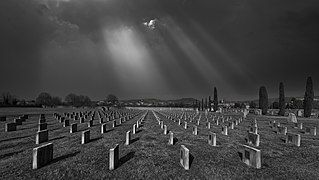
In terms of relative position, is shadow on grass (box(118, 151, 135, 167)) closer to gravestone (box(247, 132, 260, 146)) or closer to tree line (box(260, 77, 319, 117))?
gravestone (box(247, 132, 260, 146))

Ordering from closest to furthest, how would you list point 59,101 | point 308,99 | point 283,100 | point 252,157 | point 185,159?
1. point 185,159
2. point 252,157
3. point 308,99
4. point 283,100
5. point 59,101

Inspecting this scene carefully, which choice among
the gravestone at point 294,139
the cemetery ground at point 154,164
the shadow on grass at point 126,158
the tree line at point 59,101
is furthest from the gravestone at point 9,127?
the tree line at point 59,101

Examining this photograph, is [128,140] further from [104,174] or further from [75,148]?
[104,174]

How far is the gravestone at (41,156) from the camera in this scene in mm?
5938

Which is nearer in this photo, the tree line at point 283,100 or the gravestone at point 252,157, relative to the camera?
the gravestone at point 252,157

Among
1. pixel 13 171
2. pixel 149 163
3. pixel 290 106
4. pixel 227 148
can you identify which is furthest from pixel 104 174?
pixel 290 106

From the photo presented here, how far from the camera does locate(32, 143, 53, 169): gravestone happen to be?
19.5ft

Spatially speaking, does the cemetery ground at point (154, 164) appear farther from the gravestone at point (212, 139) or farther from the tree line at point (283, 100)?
the tree line at point (283, 100)

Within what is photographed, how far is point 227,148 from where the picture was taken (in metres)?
9.40

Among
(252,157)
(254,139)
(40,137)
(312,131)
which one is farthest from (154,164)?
(312,131)

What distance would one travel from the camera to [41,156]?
6.18 m

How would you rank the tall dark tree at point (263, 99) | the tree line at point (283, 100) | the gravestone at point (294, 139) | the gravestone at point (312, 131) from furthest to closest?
the tall dark tree at point (263, 99) → the tree line at point (283, 100) → the gravestone at point (312, 131) → the gravestone at point (294, 139)

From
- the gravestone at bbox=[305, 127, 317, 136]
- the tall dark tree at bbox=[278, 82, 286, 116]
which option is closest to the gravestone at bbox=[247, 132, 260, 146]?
the gravestone at bbox=[305, 127, 317, 136]

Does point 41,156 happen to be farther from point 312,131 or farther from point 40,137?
point 312,131
